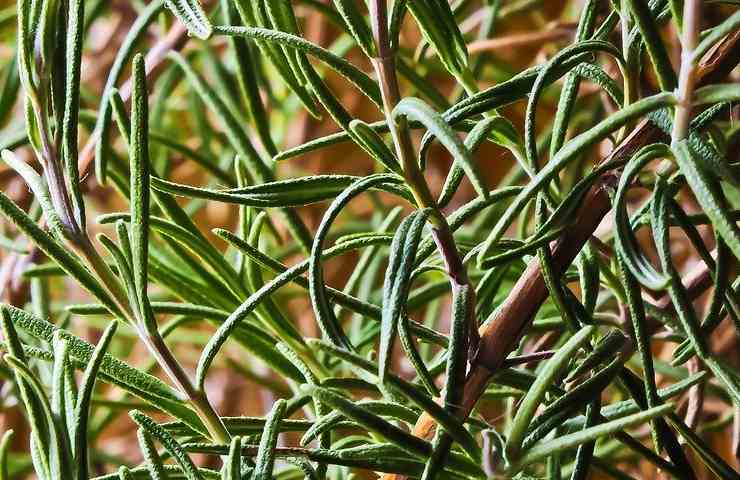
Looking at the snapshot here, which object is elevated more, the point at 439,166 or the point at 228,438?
the point at 439,166

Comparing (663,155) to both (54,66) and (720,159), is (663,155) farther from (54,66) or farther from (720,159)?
(54,66)

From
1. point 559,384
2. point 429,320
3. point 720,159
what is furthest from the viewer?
point 429,320

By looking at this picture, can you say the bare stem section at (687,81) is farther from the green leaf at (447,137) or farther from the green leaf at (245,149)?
the green leaf at (245,149)

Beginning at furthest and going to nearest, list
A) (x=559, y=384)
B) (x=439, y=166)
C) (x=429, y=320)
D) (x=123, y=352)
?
1. (x=439, y=166)
2. (x=123, y=352)
3. (x=429, y=320)
4. (x=559, y=384)

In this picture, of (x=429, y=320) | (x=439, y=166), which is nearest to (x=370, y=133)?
(x=429, y=320)

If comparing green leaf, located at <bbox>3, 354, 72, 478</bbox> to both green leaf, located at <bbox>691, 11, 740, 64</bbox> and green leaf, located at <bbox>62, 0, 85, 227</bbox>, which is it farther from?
green leaf, located at <bbox>691, 11, 740, 64</bbox>

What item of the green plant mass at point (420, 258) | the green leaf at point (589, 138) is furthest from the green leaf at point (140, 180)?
the green leaf at point (589, 138)

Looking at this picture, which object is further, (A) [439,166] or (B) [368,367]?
(A) [439,166]
